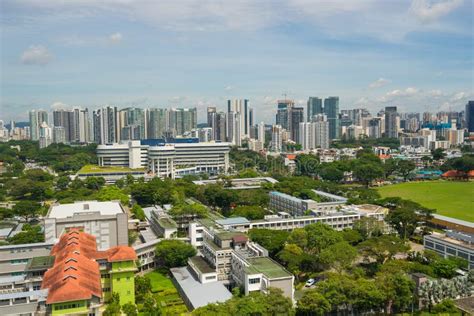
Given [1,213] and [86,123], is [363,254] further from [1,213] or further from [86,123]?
[86,123]

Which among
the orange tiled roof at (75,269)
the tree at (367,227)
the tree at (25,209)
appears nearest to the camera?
the orange tiled roof at (75,269)

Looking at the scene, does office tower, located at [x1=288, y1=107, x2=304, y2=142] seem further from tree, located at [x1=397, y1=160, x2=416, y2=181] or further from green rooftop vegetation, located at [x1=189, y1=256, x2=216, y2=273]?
green rooftop vegetation, located at [x1=189, y1=256, x2=216, y2=273]

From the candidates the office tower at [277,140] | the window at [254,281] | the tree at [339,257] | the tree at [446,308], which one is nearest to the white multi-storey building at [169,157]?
the office tower at [277,140]

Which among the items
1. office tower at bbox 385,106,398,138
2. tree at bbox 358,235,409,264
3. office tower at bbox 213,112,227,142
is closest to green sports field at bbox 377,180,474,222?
tree at bbox 358,235,409,264

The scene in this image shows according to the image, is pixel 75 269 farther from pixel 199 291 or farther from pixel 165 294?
pixel 199 291

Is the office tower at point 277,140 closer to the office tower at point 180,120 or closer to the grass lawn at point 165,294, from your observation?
the office tower at point 180,120

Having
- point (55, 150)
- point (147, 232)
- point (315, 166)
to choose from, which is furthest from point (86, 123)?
point (147, 232)

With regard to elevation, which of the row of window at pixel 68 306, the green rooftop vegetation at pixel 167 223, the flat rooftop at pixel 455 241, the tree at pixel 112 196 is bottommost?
the flat rooftop at pixel 455 241

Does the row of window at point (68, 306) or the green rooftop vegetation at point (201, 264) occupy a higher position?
the row of window at point (68, 306)
